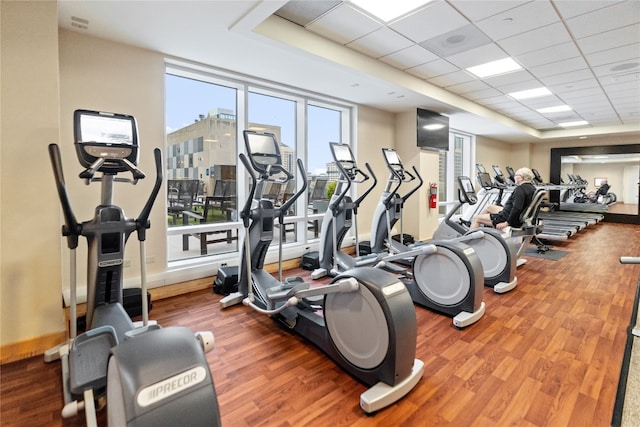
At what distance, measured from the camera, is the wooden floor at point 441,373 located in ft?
6.04

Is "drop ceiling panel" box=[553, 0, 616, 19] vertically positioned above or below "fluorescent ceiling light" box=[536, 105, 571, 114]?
below

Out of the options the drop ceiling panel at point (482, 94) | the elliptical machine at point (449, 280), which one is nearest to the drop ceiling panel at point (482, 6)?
the elliptical machine at point (449, 280)

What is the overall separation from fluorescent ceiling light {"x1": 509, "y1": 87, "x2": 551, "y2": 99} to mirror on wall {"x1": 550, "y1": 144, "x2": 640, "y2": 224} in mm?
5625

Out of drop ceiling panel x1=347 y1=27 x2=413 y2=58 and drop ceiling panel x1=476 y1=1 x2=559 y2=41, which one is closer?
drop ceiling panel x1=476 y1=1 x2=559 y2=41

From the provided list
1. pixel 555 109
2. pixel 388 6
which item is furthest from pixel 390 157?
pixel 555 109

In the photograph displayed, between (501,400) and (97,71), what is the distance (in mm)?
4515

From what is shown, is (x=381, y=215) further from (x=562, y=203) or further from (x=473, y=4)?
(x=562, y=203)

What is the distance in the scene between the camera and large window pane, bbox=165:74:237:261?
418 cm

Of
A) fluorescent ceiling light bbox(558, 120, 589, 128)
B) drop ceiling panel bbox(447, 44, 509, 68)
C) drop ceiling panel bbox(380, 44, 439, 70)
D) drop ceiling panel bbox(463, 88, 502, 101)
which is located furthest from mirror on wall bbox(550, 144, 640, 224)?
drop ceiling panel bbox(380, 44, 439, 70)

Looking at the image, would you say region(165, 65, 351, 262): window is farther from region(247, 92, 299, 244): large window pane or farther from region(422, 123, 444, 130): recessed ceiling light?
region(422, 123, 444, 130): recessed ceiling light

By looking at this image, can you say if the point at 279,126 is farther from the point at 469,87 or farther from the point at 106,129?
the point at 469,87

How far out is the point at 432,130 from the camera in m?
6.76

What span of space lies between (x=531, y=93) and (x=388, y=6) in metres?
4.60

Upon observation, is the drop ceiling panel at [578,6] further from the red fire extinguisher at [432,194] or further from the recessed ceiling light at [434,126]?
the red fire extinguisher at [432,194]
